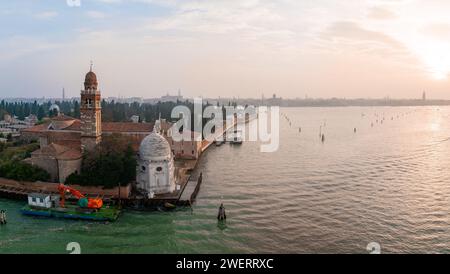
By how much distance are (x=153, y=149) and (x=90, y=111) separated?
5383 mm

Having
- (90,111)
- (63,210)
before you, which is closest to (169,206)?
(63,210)

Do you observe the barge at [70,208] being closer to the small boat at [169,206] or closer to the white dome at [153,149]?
the small boat at [169,206]

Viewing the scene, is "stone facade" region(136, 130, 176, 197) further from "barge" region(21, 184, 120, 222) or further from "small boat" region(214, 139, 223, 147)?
"small boat" region(214, 139, 223, 147)

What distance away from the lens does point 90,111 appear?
2483 centimetres

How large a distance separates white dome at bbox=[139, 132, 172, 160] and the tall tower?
402 cm

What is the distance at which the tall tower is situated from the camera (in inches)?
974

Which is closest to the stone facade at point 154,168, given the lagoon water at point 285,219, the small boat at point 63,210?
the lagoon water at point 285,219

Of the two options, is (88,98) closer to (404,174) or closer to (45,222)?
(45,222)

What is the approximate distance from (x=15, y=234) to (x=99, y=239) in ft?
12.6

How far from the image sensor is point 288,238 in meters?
16.9

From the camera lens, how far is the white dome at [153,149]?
73.5 ft

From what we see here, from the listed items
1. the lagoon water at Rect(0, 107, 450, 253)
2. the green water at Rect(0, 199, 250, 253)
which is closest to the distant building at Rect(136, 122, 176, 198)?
the lagoon water at Rect(0, 107, 450, 253)

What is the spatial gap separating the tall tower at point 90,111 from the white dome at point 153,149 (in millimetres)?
4017
